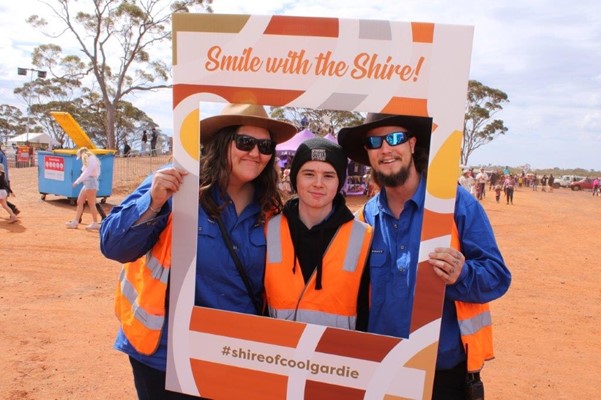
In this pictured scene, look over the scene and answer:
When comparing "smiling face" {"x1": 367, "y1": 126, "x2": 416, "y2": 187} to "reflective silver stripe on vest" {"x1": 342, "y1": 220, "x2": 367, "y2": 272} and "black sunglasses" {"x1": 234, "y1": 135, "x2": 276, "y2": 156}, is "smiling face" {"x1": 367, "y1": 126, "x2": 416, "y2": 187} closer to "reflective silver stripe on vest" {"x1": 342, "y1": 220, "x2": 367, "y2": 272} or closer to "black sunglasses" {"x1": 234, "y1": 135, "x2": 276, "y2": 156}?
"reflective silver stripe on vest" {"x1": 342, "y1": 220, "x2": 367, "y2": 272}

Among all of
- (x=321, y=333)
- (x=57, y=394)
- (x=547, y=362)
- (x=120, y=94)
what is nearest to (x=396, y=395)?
(x=321, y=333)

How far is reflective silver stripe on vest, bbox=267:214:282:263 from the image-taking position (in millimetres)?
2137

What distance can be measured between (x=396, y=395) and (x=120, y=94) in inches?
1303

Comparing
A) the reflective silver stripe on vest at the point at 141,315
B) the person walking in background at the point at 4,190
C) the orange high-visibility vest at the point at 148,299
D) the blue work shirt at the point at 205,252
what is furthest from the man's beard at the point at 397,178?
the person walking in background at the point at 4,190

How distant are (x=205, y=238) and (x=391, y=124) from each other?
1.00 metres

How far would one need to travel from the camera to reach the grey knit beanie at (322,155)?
2.19 meters

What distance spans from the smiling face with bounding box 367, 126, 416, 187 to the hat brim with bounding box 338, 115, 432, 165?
26 mm

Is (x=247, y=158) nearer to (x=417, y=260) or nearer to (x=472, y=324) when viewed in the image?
(x=417, y=260)

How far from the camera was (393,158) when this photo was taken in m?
2.16

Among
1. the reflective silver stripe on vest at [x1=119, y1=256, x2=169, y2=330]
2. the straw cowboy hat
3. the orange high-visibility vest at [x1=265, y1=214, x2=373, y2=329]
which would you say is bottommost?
the reflective silver stripe on vest at [x1=119, y1=256, x2=169, y2=330]

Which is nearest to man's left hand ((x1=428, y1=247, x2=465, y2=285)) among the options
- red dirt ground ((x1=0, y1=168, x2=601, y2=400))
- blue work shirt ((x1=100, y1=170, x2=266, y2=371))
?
blue work shirt ((x1=100, y1=170, x2=266, y2=371))

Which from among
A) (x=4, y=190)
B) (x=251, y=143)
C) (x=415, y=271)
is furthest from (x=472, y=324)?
(x=4, y=190)

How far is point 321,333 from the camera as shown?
77.2 inches

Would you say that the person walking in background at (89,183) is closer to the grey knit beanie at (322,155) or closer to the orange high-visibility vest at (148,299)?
the orange high-visibility vest at (148,299)
